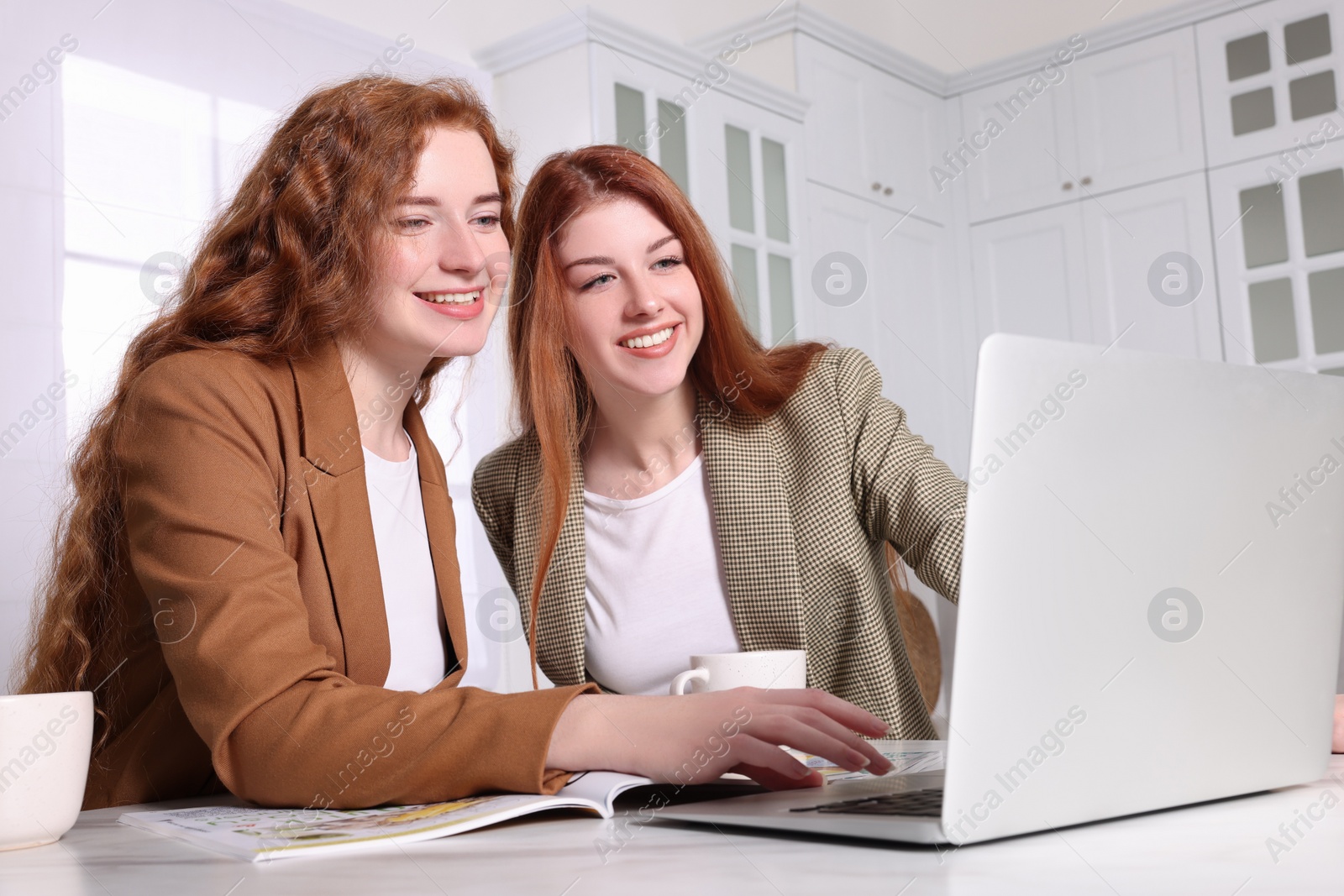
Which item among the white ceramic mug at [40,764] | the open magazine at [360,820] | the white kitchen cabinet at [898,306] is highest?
the white kitchen cabinet at [898,306]

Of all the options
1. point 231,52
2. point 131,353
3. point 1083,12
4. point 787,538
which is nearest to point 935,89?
point 1083,12

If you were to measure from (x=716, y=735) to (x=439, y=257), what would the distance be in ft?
2.05

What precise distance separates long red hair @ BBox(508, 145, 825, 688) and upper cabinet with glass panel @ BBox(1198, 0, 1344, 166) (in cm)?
289

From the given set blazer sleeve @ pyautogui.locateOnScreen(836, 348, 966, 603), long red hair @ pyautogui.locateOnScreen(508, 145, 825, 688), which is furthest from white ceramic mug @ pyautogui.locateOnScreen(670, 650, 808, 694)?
long red hair @ pyautogui.locateOnScreen(508, 145, 825, 688)

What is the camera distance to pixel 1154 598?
566mm

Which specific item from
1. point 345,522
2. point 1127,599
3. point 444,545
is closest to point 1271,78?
point 444,545

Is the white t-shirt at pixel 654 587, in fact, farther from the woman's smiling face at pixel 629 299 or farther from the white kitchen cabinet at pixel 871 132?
the white kitchen cabinet at pixel 871 132

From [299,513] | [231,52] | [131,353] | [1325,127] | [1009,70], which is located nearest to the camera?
[299,513]

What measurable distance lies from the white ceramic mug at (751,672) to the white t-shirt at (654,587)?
0.41 m

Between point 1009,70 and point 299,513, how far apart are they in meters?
3.89

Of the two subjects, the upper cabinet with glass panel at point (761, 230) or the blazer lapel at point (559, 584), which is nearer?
the blazer lapel at point (559, 584)

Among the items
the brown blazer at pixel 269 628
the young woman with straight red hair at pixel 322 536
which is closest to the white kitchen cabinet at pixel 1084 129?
the young woman with straight red hair at pixel 322 536

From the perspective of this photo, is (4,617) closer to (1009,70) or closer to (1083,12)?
(1009,70)

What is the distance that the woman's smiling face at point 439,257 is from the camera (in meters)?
1.16
